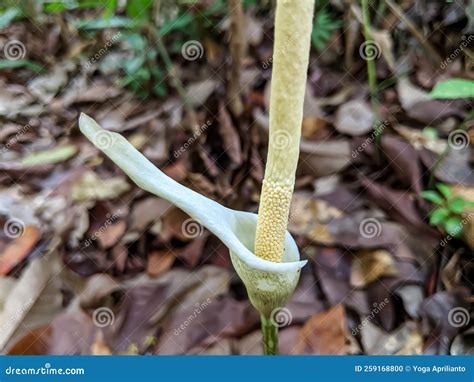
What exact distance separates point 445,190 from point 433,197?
0.06 feet

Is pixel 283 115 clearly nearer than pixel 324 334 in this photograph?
→ Yes

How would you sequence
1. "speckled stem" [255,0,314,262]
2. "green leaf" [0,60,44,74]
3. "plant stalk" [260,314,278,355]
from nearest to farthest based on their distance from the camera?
"speckled stem" [255,0,314,262]
"plant stalk" [260,314,278,355]
"green leaf" [0,60,44,74]

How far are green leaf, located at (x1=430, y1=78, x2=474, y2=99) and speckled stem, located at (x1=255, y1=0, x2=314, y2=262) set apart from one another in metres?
0.28

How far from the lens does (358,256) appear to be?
2.52 ft

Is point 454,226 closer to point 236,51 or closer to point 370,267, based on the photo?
point 370,267

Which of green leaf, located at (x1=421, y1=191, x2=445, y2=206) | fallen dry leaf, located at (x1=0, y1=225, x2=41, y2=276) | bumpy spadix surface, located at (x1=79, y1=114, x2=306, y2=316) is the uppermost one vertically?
bumpy spadix surface, located at (x1=79, y1=114, x2=306, y2=316)

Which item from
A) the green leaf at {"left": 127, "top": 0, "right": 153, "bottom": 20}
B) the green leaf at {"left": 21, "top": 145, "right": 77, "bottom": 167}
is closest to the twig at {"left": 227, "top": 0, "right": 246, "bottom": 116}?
the green leaf at {"left": 127, "top": 0, "right": 153, "bottom": 20}

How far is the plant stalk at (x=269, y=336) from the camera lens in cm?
65

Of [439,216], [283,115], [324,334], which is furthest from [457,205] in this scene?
[283,115]

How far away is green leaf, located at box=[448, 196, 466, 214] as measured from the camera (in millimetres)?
742

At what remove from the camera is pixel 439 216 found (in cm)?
75

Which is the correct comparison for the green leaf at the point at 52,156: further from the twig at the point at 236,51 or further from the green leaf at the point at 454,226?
the green leaf at the point at 454,226

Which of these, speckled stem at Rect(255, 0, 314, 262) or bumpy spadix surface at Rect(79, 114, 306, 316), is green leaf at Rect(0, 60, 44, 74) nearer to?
bumpy spadix surface at Rect(79, 114, 306, 316)

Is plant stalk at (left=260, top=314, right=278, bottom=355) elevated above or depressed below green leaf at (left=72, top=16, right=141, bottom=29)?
below
